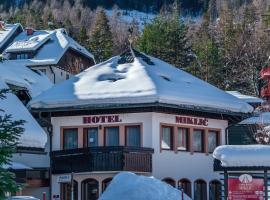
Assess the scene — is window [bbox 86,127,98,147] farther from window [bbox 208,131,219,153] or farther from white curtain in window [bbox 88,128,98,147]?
window [bbox 208,131,219,153]

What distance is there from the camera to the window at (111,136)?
30078mm

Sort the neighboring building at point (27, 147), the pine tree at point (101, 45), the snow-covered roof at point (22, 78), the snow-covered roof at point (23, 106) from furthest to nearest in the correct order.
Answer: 1. the pine tree at point (101, 45)
2. the snow-covered roof at point (22, 78)
3. the snow-covered roof at point (23, 106)
4. the neighboring building at point (27, 147)

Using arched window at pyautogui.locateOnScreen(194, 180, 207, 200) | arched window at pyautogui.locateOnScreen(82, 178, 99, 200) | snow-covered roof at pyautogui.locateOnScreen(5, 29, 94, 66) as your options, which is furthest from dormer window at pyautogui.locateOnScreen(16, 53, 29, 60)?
arched window at pyautogui.locateOnScreen(82, 178, 99, 200)

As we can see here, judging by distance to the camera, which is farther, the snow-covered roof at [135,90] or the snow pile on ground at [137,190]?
the snow-covered roof at [135,90]

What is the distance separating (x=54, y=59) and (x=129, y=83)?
1266 inches

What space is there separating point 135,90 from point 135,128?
4.93 ft

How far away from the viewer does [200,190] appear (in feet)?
103

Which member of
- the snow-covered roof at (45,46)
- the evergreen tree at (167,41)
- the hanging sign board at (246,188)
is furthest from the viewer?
the evergreen tree at (167,41)

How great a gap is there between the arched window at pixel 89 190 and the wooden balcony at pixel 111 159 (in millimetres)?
716

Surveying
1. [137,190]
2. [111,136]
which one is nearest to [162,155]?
[111,136]

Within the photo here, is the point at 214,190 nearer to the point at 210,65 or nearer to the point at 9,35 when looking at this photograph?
the point at 210,65

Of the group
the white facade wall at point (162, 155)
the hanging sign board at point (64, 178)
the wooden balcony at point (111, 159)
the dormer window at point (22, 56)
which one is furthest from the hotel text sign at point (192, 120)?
the dormer window at point (22, 56)

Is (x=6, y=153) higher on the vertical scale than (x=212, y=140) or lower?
higher

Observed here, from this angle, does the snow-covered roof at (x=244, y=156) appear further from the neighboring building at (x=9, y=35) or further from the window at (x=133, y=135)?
the neighboring building at (x=9, y=35)
